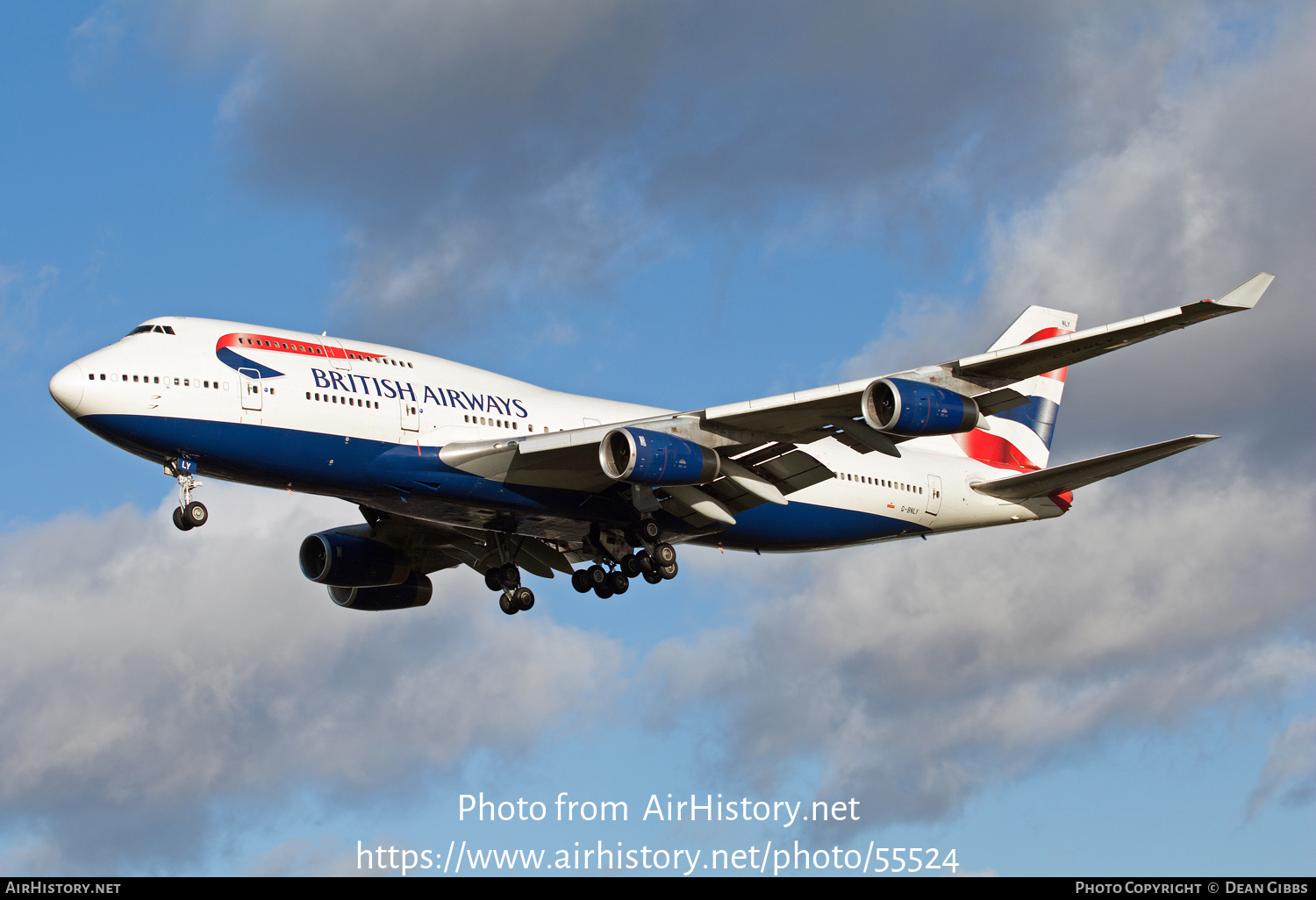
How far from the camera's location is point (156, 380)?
102 ft

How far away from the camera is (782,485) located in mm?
37844

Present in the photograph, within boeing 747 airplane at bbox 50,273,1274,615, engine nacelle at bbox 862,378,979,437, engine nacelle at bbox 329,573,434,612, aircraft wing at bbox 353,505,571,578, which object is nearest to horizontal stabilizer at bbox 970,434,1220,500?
boeing 747 airplane at bbox 50,273,1274,615

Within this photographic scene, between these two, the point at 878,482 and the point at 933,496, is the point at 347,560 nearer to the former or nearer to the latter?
the point at 878,482

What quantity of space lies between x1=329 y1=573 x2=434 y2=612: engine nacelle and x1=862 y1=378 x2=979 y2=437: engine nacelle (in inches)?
714

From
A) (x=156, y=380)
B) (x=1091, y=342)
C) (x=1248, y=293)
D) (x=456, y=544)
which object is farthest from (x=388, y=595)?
(x=1248, y=293)

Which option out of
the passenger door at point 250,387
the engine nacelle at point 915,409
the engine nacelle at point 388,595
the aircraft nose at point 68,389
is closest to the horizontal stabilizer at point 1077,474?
the engine nacelle at point 915,409

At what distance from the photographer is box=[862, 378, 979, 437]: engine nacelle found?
31.2 meters

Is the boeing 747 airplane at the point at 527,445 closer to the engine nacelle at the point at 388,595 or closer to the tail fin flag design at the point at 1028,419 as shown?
the engine nacelle at the point at 388,595

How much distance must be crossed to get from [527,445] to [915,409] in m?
9.39

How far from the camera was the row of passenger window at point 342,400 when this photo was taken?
32.4 meters

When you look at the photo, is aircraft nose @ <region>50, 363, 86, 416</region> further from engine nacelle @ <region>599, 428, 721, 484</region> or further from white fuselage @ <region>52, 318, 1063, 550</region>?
engine nacelle @ <region>599, 428, 721, 484</region>

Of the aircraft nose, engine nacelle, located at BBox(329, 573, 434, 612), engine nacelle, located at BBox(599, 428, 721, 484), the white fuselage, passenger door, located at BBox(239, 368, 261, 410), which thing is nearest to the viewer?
the aircraft nose
